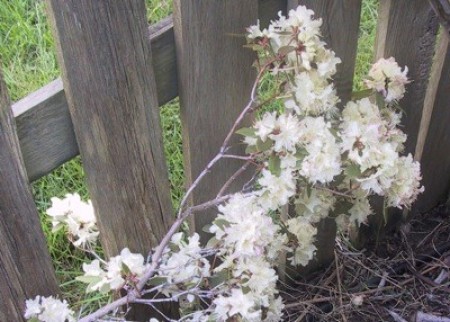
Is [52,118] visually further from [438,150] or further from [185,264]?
[438,150]

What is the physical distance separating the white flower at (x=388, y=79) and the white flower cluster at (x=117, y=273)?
0.74 meters

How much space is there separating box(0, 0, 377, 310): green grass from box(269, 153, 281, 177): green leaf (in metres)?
0.84

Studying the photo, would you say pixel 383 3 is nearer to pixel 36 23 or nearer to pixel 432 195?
pixel 432 195

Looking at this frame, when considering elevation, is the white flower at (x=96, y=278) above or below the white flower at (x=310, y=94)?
below

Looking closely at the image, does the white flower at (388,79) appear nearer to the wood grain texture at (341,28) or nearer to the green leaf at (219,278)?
the wood grain texture at (341,28)

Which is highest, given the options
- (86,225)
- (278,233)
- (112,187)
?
(112,187)

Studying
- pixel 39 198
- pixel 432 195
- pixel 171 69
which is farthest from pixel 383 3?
pixel 39 198

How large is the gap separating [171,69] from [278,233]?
0.57m

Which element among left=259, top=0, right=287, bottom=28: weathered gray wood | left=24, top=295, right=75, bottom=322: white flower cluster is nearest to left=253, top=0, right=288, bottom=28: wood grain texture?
left=259, top=0, right=287, bottom=28: weathered gray wood

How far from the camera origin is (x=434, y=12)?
6.19 ft

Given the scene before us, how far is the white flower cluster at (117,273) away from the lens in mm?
1507

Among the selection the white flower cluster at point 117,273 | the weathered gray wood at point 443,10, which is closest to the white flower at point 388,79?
Answer: the weathered gray wood at point 443,10

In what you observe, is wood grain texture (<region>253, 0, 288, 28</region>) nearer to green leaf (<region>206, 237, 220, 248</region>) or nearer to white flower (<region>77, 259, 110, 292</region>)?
green leaf (<region>206, 237, 220, 248</region>)

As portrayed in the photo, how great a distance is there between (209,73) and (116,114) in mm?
253
